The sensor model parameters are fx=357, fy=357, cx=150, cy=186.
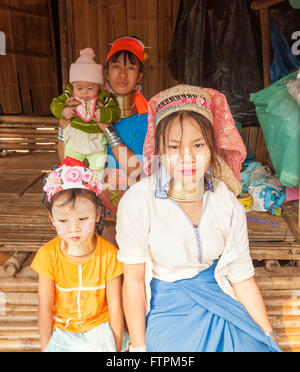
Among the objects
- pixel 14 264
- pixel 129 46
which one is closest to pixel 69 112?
pixel 129 46

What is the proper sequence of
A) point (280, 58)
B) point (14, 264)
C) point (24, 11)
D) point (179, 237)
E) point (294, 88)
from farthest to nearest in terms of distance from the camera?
point (24, 11)
point (280, 58)
point (294, 88)
point (14, 264)
point (179, 237)

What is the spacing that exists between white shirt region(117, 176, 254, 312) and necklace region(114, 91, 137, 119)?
0.92m

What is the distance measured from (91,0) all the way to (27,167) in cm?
245

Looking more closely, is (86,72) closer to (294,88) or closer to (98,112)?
(98,112)

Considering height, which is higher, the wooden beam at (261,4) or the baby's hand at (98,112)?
the wooden beam at (261,4)

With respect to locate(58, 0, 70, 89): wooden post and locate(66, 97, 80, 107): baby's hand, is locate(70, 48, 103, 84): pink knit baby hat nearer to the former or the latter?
locate(66, 97, 80, 107): baby's hand

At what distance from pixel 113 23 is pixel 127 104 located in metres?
3.10

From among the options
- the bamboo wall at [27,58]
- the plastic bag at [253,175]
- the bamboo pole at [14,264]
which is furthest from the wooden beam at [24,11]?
the bamboo pole at [14,264]

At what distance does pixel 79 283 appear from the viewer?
1.67 meters

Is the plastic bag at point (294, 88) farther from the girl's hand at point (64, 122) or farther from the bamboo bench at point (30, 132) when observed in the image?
the bamboo bench at point (30, 132)

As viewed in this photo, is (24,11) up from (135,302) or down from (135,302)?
up

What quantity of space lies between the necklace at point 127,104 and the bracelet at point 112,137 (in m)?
0.14

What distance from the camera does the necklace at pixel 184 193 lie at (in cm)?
161

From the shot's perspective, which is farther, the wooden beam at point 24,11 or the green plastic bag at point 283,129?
the wooden beam at point 24,11
